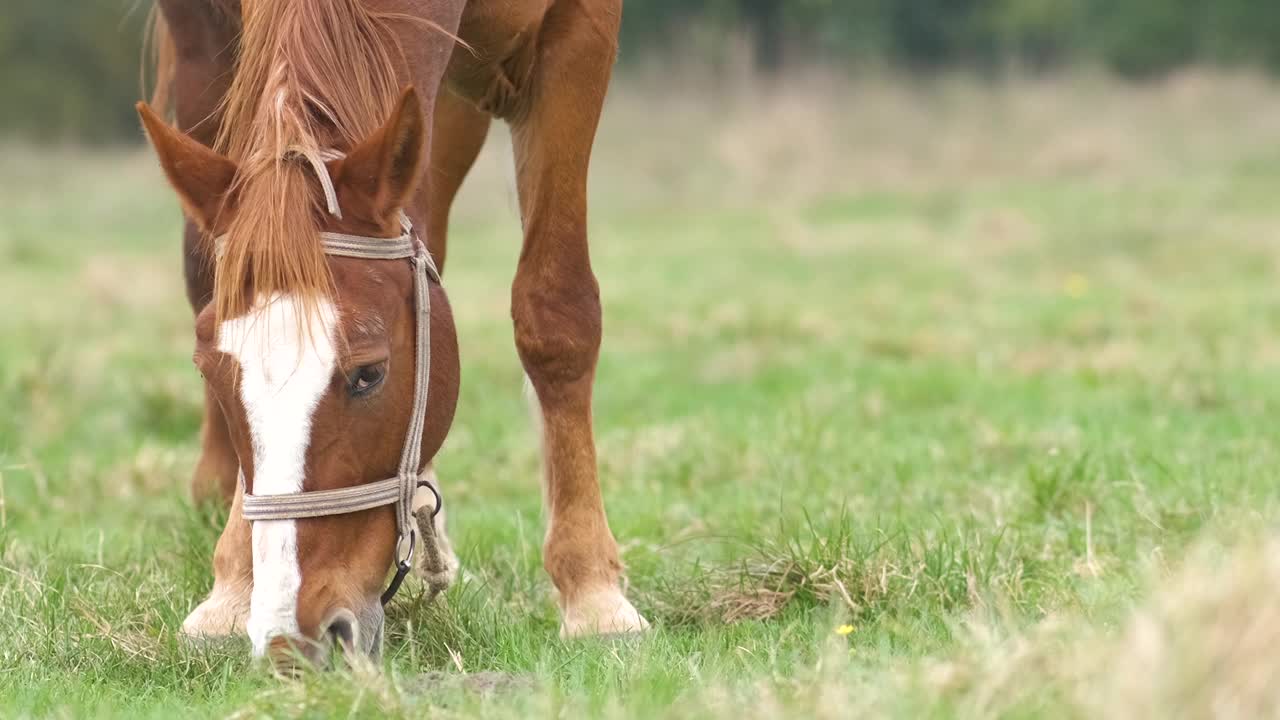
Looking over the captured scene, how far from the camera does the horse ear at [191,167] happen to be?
2.59m

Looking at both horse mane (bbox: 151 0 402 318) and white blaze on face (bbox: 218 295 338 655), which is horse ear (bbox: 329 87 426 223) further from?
white blaze on face (bbox: 218 295 338 655)

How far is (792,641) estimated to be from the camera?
282cm

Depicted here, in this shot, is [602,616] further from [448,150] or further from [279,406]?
[448,150]

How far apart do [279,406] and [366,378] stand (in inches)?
7.1

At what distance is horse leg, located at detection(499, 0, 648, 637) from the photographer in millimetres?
A: 3424

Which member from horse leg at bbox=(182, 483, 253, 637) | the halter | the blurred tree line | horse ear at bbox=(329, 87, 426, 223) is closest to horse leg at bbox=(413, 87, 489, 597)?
horse leg at bbox=(182, 483, 253, 637)

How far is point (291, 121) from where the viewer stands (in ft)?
8.49

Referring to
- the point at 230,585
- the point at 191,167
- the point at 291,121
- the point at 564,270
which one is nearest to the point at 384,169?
the point at 291,121

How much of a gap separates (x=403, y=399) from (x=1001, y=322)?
6.75 metres

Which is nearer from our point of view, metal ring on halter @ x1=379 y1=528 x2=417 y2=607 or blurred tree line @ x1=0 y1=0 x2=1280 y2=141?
metal ring on halter @ x1=379 y1=528 x2=417 y2=607

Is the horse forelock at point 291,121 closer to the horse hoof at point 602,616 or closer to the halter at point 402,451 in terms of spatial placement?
the halter at point 402,451

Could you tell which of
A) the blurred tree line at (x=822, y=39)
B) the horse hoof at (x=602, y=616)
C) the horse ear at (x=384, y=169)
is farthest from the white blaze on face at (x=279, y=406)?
the blurred tree line at (x=822, y=39)

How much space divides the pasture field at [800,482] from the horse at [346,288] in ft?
0.51

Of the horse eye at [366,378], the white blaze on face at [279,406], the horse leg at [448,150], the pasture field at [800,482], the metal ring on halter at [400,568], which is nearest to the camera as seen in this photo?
the pasture field at [800,482]
